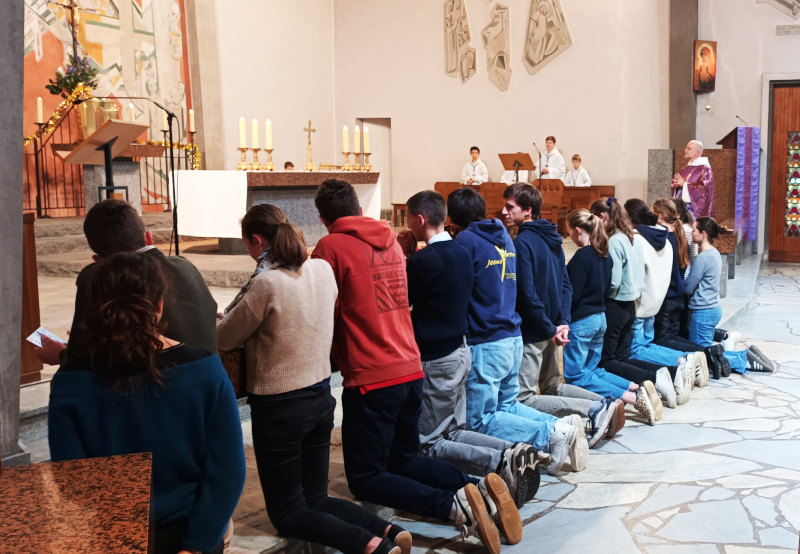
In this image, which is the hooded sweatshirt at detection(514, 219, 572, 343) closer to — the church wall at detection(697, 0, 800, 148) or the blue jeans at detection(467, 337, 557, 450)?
the blue jeans at detection(467, 337, 557, 450)

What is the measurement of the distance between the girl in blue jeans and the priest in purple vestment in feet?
21.2

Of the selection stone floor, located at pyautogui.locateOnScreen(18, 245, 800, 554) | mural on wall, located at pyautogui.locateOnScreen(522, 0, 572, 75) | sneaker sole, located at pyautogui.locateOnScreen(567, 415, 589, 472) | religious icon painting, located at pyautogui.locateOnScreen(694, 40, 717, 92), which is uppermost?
mural on wall, located at pyautogui.locateOnScreen(522, 0, 572, 75)

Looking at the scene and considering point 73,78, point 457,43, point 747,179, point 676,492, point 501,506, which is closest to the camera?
point 501,506

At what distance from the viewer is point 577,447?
4777mm

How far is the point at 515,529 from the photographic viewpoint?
3.86m

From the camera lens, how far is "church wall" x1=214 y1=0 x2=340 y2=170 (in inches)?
630

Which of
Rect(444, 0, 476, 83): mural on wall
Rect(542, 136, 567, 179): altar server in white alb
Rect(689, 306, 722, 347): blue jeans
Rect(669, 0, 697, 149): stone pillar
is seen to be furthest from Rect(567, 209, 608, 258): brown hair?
Rect(444, 0, 476, 83): mural on wall

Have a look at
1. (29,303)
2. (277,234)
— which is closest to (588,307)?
(277,234)

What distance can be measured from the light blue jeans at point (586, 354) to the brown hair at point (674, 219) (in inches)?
54.6

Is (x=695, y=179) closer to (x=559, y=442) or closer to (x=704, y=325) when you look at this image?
(x=704, y=325)

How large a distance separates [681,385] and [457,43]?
13.0 metres

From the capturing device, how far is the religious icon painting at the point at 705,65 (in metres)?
15.6

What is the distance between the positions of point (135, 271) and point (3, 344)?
1.90m

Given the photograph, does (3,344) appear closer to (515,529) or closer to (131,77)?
(515,529)
